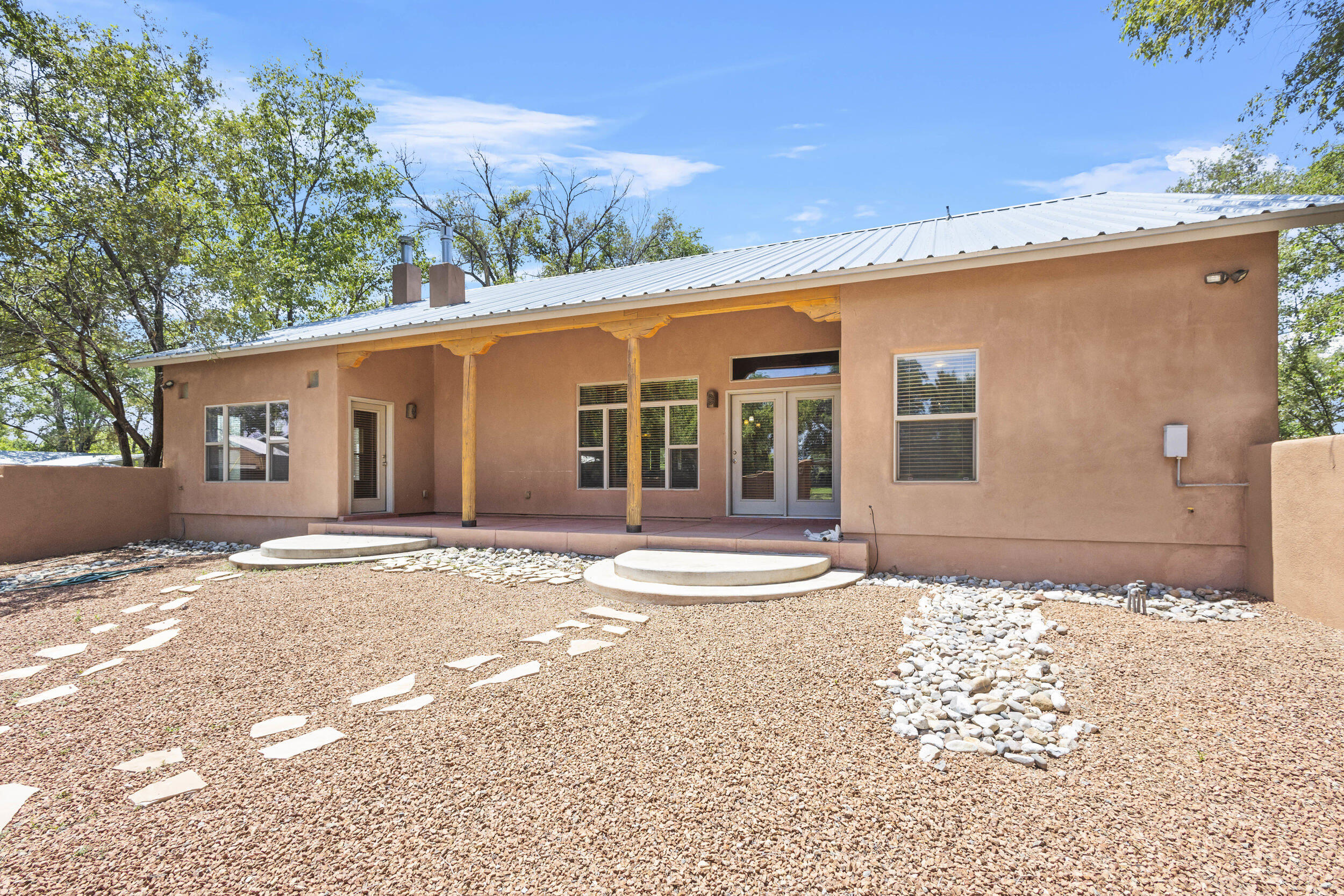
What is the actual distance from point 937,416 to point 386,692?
197 inches

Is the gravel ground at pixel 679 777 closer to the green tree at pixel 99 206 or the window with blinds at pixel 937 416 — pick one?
the window with blinds at pixel 937 416

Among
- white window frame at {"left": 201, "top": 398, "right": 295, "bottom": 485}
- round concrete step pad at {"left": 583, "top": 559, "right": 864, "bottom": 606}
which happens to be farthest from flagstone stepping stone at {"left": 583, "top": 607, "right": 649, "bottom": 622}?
white window frame at {"left": 201, "top": 398, "right": 295, "bottom": 485}

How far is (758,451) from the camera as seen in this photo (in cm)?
863

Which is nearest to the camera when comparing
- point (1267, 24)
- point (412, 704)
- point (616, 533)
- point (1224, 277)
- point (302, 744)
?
point (302, 744)

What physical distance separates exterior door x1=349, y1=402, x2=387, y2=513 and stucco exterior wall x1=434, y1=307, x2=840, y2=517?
0.95 metres

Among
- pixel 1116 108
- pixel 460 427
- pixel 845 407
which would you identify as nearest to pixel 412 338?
pixel 460 427

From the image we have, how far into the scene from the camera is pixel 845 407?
20.2 ft

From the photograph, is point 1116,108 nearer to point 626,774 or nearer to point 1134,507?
point 1134,507

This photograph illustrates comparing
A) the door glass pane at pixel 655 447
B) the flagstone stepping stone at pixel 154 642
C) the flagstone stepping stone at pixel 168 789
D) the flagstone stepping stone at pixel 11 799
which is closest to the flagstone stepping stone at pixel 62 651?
the flagstone stepping stone at pixel 154 642

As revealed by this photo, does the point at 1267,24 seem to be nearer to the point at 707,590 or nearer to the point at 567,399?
the point at 707,590

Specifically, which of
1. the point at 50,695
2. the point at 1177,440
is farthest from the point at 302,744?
the point at 1177,440

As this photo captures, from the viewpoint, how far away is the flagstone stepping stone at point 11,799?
2291 millimetres

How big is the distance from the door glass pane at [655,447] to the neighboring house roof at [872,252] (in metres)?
1.92

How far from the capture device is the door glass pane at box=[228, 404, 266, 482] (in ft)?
31.9
